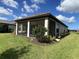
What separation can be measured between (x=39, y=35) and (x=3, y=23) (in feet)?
80.0

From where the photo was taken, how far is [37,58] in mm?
10172

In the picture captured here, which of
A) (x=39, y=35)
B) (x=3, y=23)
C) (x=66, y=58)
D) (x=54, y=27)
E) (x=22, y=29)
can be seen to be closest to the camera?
(x=66, y=58)

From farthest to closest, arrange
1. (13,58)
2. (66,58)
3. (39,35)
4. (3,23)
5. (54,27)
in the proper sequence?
(3,23) < (54,27) < (39,35) < (13,58) < (66,58)

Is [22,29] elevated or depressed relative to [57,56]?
elevated

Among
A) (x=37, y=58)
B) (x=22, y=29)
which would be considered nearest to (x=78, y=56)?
(x=37, y=58)

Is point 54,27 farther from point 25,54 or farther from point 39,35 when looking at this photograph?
point 25,54

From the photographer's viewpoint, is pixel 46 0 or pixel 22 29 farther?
pixel 22 29

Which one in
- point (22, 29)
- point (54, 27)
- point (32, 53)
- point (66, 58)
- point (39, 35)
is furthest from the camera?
point (22, 29)

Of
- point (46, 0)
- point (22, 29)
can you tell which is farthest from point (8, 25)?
point (46, 0)

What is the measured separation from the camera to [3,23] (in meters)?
36.9

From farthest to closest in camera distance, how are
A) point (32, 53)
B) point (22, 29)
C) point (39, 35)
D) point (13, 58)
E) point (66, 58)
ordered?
point (22, 29) → point (39, 35) → point (32, 53) → point (13, 58) → point (66, 58)

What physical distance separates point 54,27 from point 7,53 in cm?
1261

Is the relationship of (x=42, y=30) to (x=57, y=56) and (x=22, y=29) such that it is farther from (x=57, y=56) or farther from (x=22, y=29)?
(x=22, y=29)

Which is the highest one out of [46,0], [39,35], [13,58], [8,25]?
[46,0]
